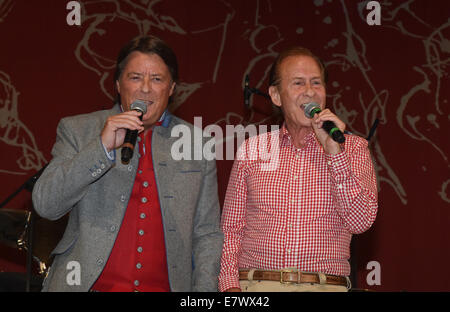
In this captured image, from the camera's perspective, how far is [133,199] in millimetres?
2152

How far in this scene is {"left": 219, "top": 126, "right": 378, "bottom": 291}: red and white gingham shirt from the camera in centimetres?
227

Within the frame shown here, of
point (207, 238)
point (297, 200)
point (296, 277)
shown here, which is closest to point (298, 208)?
point (297, 200)

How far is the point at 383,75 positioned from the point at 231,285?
8.50 feet

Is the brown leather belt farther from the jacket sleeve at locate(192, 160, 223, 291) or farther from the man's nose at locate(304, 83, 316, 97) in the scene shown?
the man's nose at locate(304, 83, 316, 97)

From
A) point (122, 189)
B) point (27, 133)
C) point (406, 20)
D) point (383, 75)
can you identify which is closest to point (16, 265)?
point (27, 133)

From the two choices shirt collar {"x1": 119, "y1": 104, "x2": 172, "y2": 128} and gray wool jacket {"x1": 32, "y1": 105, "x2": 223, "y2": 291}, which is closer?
gray wool jacket {"x1": 32, "y1": 105, "x2": 223, "y2": 291}

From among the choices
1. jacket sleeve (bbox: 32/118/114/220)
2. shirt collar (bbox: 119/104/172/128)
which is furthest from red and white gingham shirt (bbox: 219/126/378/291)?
jacket sleeve (bbox: 32/118/114/220)

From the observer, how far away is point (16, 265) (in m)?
3.88

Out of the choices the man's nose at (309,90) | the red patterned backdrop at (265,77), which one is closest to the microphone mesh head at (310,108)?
the man's nose at (309,90)

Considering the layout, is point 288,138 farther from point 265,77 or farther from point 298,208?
point 265,77

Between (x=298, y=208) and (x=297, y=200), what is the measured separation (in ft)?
0.12

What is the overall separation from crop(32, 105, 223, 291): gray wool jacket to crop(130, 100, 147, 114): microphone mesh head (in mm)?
183

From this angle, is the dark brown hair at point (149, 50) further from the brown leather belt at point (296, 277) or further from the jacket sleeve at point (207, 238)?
the brown leather belt at point (296, 277)
